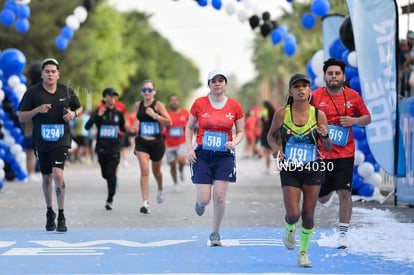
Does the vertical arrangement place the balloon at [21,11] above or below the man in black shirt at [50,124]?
above

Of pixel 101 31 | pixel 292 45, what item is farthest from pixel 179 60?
pixel 292 45

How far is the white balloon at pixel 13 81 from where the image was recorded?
Answer: 59.2 feet

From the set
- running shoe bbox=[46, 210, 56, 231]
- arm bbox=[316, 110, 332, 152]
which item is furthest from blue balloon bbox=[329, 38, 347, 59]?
arm bbox=[316, 110, 332, 152]

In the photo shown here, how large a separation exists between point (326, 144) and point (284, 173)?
0.45 meters

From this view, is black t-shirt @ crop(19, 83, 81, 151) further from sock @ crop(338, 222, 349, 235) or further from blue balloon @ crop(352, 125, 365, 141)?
blue balloon @ crop(352, 125, 365, 141)

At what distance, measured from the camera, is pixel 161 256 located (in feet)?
26.3

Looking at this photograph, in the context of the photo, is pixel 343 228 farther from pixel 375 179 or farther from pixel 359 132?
pixel 359 132

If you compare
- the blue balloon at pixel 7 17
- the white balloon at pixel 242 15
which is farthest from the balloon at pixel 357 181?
the blue balloon at pixel 7 17

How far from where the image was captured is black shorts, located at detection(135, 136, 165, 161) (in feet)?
A: 42.1

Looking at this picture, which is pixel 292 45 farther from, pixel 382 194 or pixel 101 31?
pixel 101 31

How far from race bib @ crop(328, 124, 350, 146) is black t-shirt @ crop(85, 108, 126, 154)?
5336 mm

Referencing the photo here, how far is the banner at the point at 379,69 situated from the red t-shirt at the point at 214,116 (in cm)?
379

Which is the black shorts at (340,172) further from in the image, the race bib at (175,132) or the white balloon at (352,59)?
the race bib at (175,132)

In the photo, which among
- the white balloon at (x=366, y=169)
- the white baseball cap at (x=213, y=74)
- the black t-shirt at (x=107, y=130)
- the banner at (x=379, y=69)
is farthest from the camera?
A: the white balloon at (x=366, y=169)
